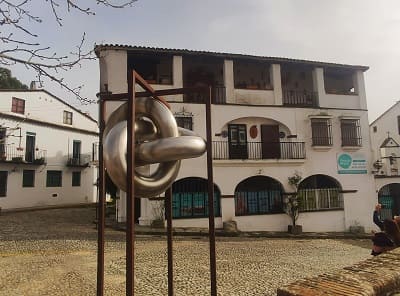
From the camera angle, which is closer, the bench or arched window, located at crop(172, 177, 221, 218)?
the bench

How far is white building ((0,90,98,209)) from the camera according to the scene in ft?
85.9

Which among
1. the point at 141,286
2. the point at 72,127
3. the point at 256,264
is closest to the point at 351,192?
the point at 256,264

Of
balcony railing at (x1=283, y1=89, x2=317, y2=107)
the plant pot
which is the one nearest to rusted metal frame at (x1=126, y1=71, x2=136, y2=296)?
the plant pot

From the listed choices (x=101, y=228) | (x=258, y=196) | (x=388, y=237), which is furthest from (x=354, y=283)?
(x=258, y=196)

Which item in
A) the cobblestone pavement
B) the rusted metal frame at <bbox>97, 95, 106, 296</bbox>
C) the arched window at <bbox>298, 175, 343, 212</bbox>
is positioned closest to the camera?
the rusted metal frame at <bbox>97, 95, 106, 296</bbox>

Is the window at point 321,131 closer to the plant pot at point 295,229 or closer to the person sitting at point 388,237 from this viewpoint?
the plant pot at point 295,229

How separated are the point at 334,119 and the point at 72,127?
23.0 m

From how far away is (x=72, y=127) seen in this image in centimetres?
3155

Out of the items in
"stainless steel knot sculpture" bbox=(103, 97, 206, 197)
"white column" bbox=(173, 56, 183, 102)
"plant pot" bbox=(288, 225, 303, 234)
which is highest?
"white column" bbox=(173, 56, 183, 102)

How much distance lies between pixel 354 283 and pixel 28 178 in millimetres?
29147

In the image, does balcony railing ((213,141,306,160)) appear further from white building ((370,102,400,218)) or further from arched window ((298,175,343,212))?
white building ((370,102,400,218))

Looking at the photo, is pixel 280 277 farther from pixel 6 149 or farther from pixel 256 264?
pixel 6 149

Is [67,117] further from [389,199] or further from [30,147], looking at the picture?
[389,199]

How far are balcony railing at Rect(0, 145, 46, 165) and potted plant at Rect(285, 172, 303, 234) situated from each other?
20.5 metres
